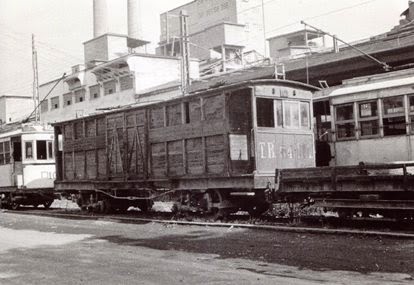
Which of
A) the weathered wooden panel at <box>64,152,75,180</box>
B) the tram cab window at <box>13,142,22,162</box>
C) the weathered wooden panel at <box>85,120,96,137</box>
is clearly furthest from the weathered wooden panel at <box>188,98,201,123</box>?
the tram cab window at <box>13,142,22,162</box>

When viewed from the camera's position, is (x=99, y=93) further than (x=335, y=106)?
Yes

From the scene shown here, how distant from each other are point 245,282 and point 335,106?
359 inches

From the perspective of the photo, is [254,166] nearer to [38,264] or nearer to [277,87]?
[277,87]

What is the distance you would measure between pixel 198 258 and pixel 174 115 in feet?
21.9

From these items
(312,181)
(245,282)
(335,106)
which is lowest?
(245,282)

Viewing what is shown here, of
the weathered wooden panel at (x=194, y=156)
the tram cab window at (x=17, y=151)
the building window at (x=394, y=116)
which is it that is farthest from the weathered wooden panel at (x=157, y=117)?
the tram cab window at (x=17, y=151)

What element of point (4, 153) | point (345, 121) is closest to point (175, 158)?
point (345, 121)

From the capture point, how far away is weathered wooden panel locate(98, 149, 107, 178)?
17.1 metres

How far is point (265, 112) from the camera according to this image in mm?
13539

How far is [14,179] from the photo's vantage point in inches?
836

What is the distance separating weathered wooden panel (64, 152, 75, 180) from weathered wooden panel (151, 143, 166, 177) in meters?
4.55

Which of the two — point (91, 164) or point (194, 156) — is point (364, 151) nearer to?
point (194, 156)

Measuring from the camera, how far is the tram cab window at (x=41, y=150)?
21.5 meters

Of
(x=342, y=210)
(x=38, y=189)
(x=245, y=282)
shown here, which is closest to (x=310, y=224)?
(x=342, y=210)
